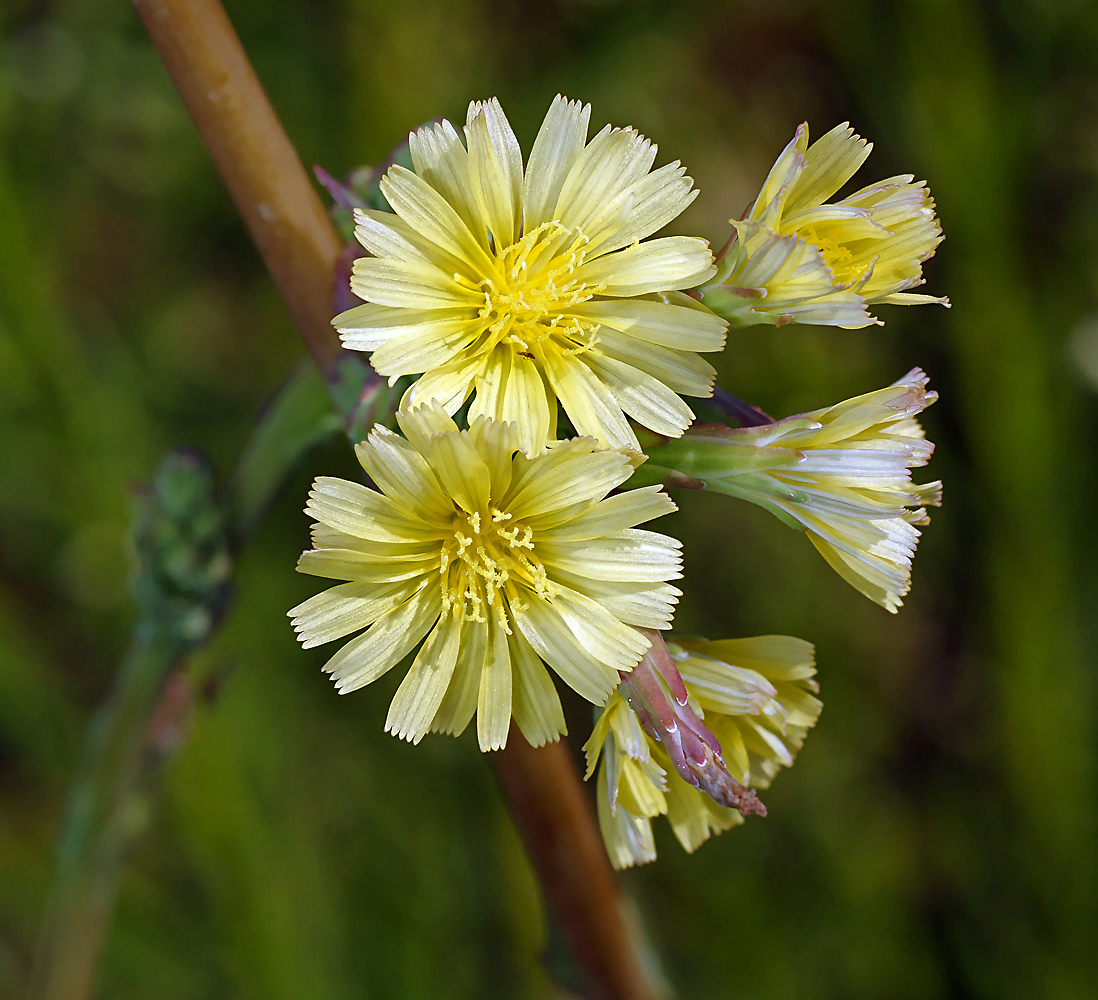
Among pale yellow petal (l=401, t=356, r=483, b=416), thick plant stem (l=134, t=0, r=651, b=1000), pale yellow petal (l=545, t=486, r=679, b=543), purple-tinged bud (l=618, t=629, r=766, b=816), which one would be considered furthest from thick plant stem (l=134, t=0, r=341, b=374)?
purple-tinged bud (l=618, t=629, r=766, b=816)

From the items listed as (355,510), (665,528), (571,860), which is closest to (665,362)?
(355,510)

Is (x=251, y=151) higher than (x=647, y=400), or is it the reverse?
(x=251, y=151)

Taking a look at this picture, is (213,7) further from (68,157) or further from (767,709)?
(68,157)

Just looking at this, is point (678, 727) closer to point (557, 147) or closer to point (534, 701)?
point (534, 701)

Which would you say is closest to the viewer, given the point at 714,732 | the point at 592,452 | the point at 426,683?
the point at 592,452

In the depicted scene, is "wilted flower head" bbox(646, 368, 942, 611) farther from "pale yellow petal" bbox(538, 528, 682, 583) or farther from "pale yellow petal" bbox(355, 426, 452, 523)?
"pale yellow petal" bbox(355, 426, 452, 523)

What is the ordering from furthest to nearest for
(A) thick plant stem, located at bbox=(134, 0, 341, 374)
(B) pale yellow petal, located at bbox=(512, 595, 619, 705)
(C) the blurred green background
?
(C) the blurred green background, (B) pale yellow petal, located at bbox=(512, 595, 619, 705), (A) thick plant stem, located at bbox=(134, 0, 341, 374)

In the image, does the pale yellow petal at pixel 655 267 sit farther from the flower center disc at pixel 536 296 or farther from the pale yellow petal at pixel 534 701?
the pale yellow petal at pixel 534 701
